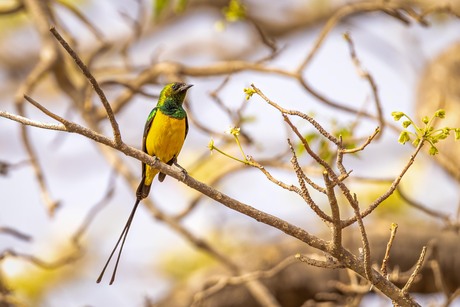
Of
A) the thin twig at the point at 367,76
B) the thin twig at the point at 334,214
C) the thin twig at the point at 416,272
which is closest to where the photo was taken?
the thin twig at the point at 334,214

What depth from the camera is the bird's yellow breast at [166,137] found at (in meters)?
4.07

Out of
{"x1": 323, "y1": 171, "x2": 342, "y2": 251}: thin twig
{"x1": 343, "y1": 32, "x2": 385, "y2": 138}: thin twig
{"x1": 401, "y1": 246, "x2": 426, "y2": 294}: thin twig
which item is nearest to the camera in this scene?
{"x1": 323, "y1": 171, "x2": 342, "y2": 251}: thin twig

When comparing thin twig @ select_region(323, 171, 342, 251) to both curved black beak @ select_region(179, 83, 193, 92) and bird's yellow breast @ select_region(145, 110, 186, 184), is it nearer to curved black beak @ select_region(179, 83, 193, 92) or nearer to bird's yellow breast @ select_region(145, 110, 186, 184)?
bird's yellow breast @ select_region(145, 110, 186, 184)

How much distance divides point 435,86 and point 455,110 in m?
0.53

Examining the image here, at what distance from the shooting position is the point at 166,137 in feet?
13.4

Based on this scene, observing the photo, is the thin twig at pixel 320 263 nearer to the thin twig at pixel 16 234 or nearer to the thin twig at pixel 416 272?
the thin twig at pixel 416 272

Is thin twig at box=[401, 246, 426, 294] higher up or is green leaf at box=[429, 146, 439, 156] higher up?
green leaf at box=[429, 146, 439, 156]

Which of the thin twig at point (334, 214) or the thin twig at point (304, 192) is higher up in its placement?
the thin twig at point (304, 192)

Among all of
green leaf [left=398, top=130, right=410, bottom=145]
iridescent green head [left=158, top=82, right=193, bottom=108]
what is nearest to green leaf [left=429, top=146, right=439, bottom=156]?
green leaf [left=398, top=130, right=410, bottom=145]

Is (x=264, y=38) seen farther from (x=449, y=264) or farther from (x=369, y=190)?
(x=369, y=190)

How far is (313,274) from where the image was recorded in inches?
207

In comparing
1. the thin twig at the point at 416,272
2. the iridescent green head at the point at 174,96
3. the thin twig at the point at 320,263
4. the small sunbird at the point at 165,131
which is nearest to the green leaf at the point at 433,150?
the thin twig at the point at 416,272

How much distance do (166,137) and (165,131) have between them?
0.04 metres

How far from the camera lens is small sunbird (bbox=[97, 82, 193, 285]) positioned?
4062 mm
